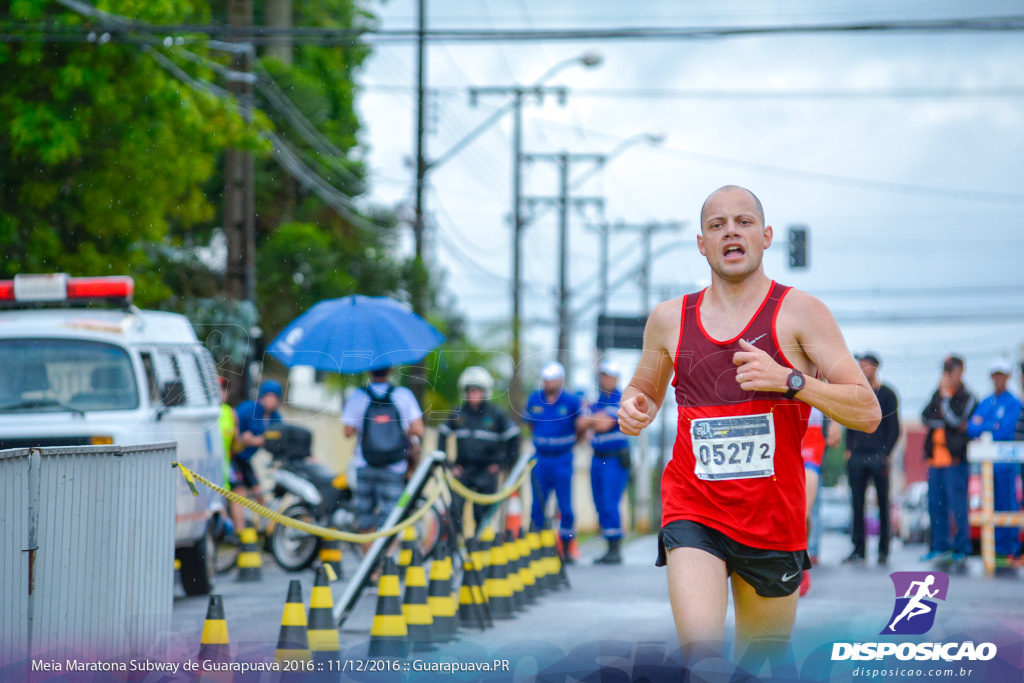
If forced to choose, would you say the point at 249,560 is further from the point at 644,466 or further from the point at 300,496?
the point at 644,466

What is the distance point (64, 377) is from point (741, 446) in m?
6.04

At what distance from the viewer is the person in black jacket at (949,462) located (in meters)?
11.1

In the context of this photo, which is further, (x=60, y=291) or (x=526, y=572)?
(x=526, y=572)

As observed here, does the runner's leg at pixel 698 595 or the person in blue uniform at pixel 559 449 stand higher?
the runner's leg at pixel 698 595

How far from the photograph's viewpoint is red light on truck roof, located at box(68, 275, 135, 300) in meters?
8.65

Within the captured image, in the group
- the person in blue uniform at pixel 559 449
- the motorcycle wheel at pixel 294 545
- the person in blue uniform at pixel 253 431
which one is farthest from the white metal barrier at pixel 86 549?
the person in blue uniform at pixel 559 449

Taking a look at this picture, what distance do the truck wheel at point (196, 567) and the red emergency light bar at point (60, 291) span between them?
207cm

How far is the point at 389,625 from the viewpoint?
6652 millimetres

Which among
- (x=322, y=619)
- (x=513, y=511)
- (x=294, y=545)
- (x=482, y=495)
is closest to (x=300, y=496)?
(x=294, y=545)

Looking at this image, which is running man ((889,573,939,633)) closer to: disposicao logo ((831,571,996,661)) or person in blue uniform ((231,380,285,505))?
disposicao logo ((831,571,996,661))

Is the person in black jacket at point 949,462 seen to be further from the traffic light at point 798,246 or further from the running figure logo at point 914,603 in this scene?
the running figure logo at point 914,603

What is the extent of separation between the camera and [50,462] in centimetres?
484

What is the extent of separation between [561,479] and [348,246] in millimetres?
14584

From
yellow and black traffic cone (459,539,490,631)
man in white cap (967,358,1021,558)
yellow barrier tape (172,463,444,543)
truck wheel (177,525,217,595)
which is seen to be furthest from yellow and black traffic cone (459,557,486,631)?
man in white cap (967,358,1021,558)
